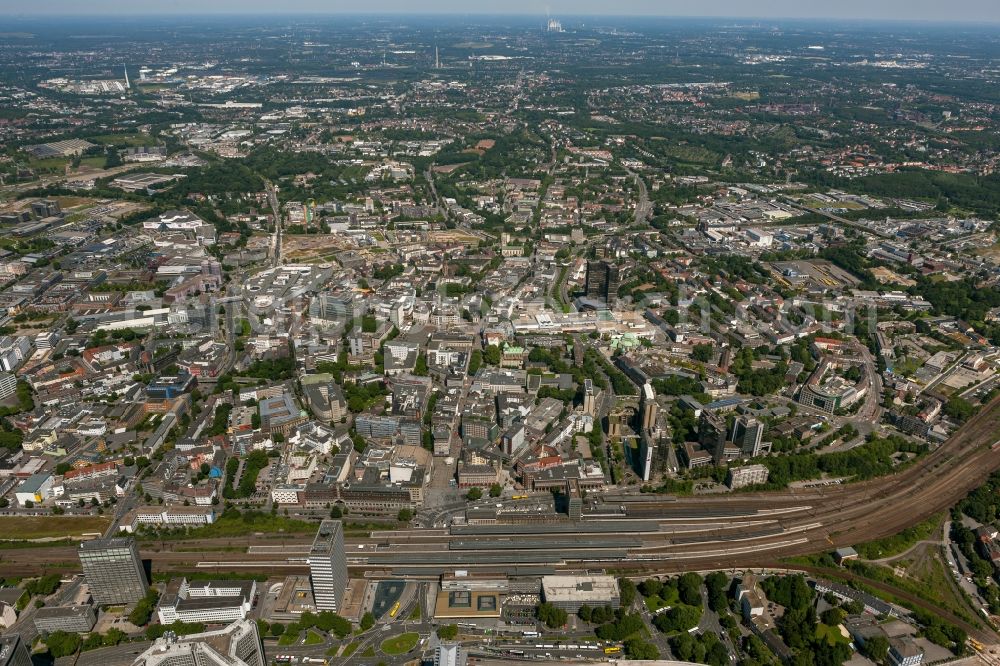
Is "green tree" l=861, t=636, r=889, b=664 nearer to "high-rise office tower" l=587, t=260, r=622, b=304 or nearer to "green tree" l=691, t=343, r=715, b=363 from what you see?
"green tree" l=691, t=343, r=715, b=363

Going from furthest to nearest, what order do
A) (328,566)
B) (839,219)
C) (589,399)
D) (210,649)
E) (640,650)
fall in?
(839,219) < (589,399) < (328,566) < (640,650) < (210,649)

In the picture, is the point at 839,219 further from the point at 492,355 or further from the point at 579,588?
the point at 579,588

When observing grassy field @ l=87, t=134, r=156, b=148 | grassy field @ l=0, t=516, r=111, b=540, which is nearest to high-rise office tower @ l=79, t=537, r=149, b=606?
grassy field @ l=0, t=516, r=111, b=540

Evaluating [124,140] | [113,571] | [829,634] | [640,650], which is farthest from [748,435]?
[124,140]

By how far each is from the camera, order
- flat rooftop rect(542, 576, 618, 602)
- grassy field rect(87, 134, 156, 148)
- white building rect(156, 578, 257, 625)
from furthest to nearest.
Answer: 1. grassy field rect(87, 134, 156, 148)
2. flat rooftop rect(542, 576, 618, 602)
3. white building rect(156, 578, 257, 625)

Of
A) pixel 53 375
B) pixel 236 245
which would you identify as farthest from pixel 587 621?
pixel 236 245

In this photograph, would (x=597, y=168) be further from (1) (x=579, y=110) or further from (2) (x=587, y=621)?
(2) (x=587, y=621)
